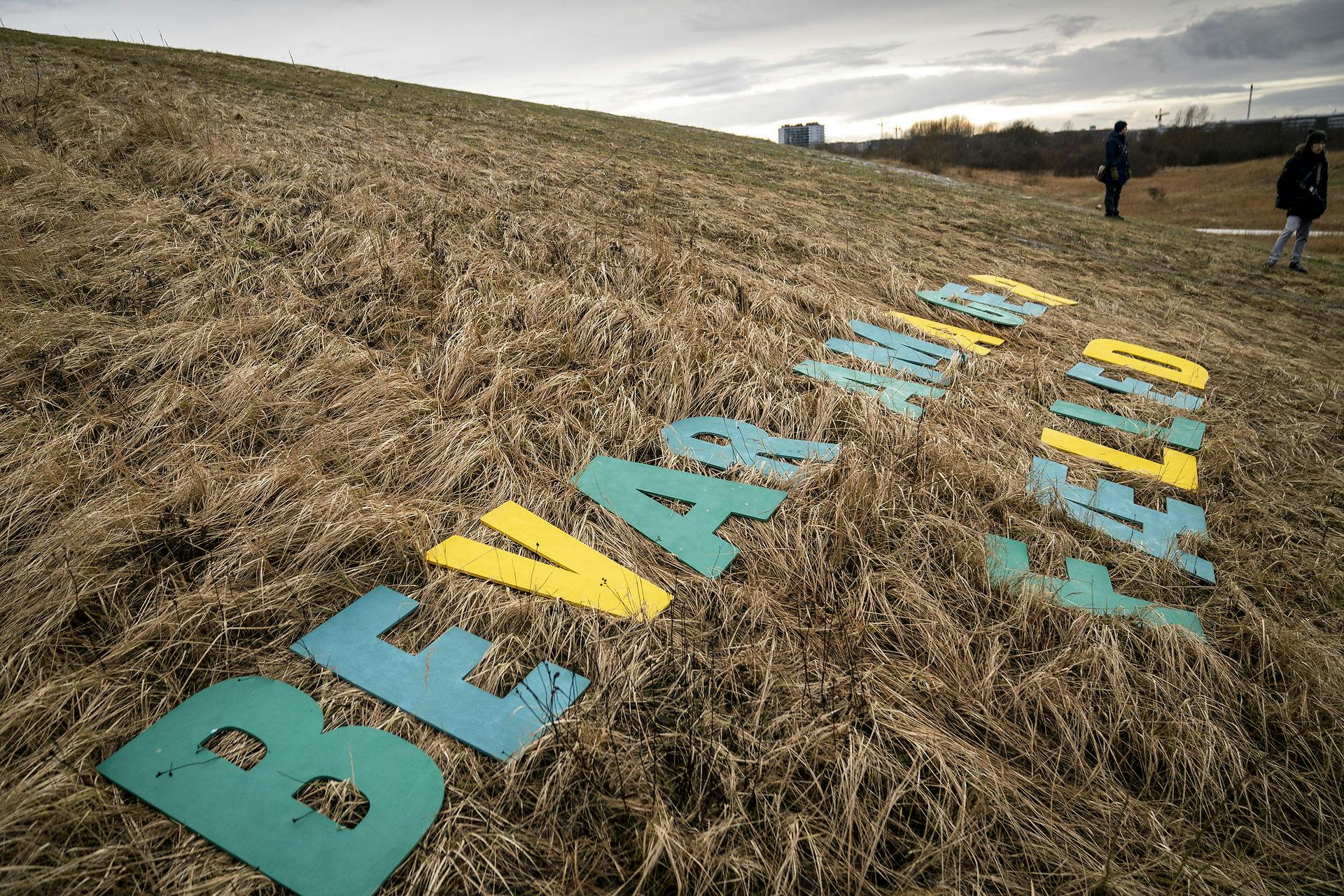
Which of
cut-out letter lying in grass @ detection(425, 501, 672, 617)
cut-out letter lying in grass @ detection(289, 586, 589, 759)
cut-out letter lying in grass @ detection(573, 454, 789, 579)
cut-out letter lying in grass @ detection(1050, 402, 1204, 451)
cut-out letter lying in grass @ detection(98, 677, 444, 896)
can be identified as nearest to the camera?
cut-out letter lying in grass @ detection(98, 677, 444, 896)

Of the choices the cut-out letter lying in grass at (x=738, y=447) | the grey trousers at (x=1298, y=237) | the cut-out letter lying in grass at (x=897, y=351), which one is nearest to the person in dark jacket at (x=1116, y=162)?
the grey trousers at (x=1298, y=237)

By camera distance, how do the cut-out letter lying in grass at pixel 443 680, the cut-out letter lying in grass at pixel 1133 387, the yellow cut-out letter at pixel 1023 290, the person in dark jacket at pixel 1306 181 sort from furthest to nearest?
the person in dark jacket at pixel 1306 181, the yellow cut-out letter at pixel 1023 290, the cut-out letter lying in grass at pixel 1133 387, the cut-out letter lying in grass at pixel 443 680

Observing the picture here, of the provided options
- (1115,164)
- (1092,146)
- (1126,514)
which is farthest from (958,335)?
(1092,146)

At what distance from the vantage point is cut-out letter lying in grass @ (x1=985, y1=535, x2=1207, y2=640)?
8.35ft

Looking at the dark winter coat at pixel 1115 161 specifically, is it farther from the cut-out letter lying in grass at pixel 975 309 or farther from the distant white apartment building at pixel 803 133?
the distant white apartment building at pixel 803 133

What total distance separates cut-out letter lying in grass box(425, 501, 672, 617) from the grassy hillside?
65mm

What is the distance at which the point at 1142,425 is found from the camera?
13.8 ft

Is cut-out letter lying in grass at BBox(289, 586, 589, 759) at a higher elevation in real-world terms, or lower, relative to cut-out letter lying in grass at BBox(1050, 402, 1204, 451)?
higher

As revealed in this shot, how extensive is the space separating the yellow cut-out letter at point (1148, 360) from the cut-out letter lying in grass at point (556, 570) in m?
4.85

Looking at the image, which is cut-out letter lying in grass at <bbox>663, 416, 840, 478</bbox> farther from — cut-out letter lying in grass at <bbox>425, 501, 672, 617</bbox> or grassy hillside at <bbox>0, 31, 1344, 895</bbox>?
cut-out letter lying in grass at <bbox>425, 501, 672, 617</bbox>

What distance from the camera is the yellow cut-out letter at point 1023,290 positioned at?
663cm

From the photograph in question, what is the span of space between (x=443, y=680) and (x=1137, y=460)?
13.2 feet

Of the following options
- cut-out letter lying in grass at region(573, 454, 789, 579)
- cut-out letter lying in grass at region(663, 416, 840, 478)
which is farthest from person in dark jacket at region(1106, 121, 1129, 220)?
cut-out letter lying in grass at region(573, 454, 789, 579)

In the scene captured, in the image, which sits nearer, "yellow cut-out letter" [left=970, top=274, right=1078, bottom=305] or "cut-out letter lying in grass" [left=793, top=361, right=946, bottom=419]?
"cut-out letter lying in grass" [left=793, top=361, right=946, bottom=419]
